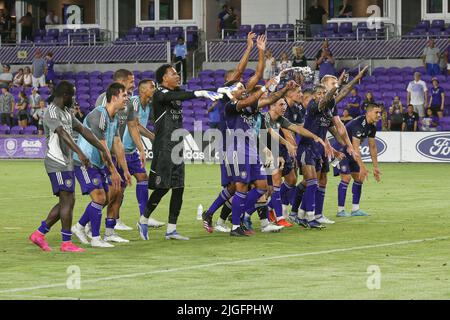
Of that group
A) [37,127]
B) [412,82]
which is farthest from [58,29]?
[412,82]

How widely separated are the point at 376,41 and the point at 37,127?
12.5 m

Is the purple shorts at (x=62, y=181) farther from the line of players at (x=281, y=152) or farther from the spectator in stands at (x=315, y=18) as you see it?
the spectator in stands at (x=315, y=18)

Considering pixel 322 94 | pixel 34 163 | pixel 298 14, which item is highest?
pixel 298 14

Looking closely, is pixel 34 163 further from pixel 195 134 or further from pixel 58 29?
pixel 58 29

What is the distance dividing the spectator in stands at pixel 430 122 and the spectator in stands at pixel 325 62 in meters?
4.14

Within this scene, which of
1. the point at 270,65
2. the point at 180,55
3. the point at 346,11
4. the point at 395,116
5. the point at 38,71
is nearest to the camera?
the point at 395,116

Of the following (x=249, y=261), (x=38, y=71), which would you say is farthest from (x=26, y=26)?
(x=249, y=261)

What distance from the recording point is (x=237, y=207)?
15.8 m

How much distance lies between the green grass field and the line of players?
0.44 metres

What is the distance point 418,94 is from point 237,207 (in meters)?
21.7

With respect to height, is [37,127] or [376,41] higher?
[376,41]

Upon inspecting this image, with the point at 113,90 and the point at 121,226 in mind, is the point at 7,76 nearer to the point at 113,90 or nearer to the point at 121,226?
the point at 121,226

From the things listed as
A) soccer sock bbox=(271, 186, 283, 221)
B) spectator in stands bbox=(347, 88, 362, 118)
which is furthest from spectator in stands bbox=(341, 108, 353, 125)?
soccer sock bbox=(271, 186, 283, 221)
